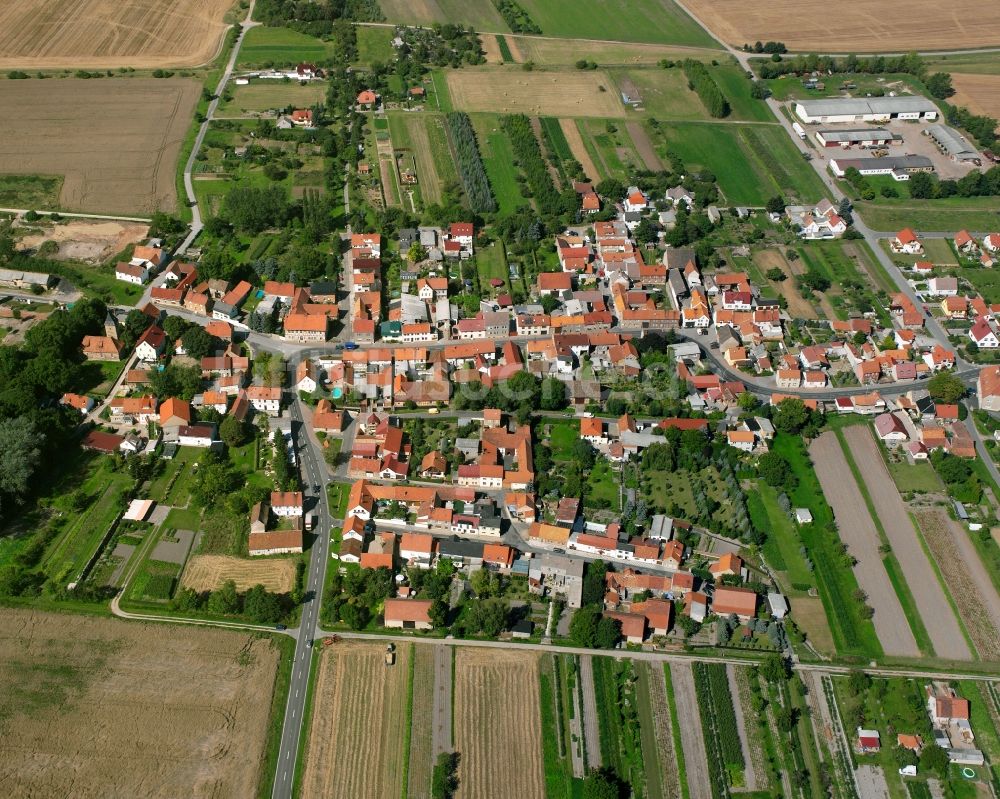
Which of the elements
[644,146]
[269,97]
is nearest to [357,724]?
[644,146]

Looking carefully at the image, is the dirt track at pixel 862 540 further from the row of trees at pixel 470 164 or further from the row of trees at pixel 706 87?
the row of trees at pixel 706 87

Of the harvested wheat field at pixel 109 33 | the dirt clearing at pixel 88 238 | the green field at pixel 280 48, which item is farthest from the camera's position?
the green field at pixel 280 48

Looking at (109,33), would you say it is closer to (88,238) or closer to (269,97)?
(269,97)

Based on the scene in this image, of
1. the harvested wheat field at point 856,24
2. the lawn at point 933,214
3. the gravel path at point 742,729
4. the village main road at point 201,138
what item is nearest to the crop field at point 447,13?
the village main road at point 201,138

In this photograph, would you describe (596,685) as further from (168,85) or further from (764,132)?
(168,85)

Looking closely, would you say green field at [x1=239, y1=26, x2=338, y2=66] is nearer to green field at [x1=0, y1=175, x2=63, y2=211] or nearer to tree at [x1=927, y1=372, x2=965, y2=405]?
green field at [x1=0, y1=175, x2=63, y2=211]

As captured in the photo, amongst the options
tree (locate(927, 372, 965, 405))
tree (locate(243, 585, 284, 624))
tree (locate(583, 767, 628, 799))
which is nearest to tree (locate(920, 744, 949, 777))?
tree (locate(583, 767, 628, 799))
